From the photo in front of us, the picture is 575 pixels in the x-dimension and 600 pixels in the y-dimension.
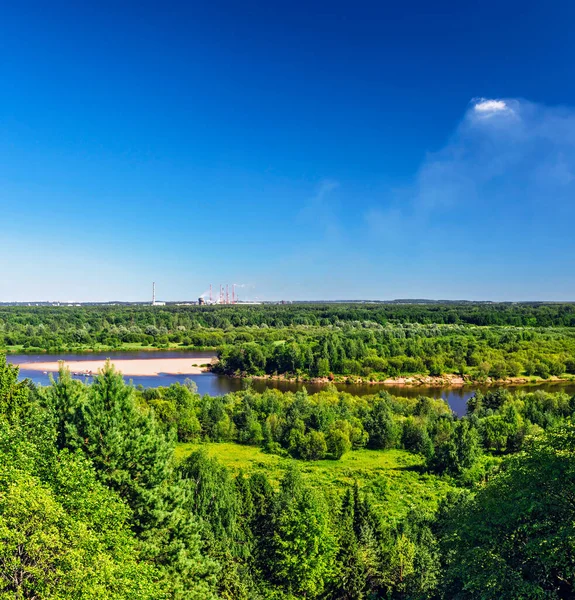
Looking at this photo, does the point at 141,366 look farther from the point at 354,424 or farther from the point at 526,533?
the point at 526,533

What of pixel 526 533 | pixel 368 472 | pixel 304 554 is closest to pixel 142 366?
pixel 368 472

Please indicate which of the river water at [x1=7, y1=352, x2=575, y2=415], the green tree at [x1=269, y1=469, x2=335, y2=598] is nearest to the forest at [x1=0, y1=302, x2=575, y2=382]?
the river water at [x1=7, y1=352, x2=575, y2=415]

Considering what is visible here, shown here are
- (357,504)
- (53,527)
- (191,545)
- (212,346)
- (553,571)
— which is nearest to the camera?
(53,527)

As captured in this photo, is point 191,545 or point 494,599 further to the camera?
point 191,545

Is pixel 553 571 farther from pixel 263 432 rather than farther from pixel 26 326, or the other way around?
pixel 26 326

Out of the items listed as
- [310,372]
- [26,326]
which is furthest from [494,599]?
[26,326]

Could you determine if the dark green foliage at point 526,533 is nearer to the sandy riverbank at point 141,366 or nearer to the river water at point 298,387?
the river water at point 298,387

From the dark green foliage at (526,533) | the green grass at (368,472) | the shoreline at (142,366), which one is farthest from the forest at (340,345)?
the dark green foliage at (526,533)
